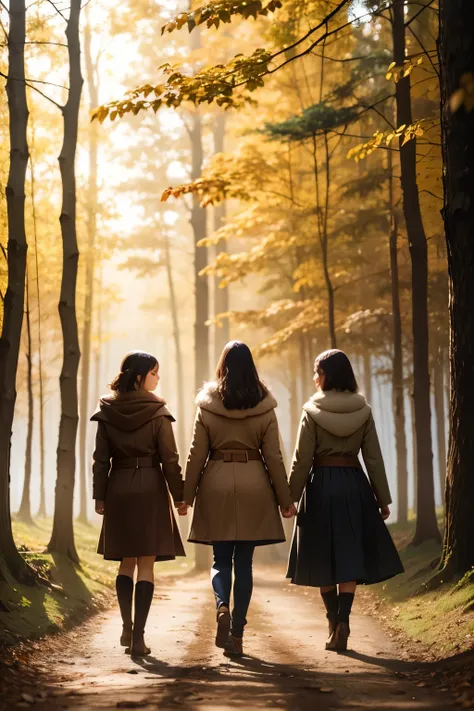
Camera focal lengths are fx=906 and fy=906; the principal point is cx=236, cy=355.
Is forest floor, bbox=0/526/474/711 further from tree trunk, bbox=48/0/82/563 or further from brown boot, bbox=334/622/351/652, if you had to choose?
tree trunk, bbox=48/0/82/563

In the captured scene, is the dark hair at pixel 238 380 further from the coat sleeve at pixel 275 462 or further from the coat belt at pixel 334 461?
the coat belt at pixel 334 461

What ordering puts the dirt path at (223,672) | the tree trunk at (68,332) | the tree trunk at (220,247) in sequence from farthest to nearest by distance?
1. the tree trunk at (220,247)
2. the tree trunk at (68,332)
3. the dirt path at (223,672)

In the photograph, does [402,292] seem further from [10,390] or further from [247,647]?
[247,647]

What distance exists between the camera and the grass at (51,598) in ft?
25.5

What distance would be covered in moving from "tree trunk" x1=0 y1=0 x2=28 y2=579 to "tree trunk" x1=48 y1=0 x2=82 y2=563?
5.84ft

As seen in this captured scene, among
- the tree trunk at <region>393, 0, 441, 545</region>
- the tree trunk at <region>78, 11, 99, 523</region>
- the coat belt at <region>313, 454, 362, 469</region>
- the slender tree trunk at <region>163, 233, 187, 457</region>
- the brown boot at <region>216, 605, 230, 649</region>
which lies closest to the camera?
the brown boot at <region>216, 605, 230, 649</region>

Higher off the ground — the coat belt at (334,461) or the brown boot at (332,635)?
the coat belt at (334,461)

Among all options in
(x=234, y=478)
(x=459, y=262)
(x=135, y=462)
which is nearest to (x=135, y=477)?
(x=135, y=462)

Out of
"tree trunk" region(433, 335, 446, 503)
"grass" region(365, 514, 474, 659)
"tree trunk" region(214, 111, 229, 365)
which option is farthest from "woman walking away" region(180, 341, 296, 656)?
"tree trunk" region(214, 111, 229, 365)

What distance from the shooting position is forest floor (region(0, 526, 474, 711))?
5.18 m

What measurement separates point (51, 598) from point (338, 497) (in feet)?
12.1

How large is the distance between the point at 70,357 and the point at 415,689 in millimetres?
7548

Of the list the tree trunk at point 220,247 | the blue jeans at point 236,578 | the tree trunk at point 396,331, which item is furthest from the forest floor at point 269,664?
the tree trunk at point 220,247

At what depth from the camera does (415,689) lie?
562cm
